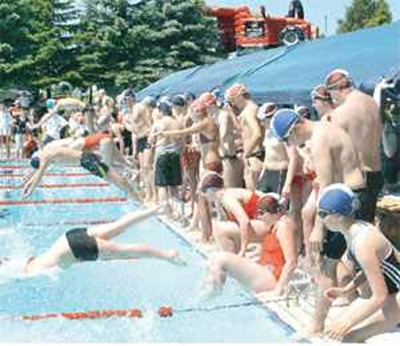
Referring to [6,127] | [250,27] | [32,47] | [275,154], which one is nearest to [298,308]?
[275,154]

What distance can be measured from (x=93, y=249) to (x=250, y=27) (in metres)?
21.3

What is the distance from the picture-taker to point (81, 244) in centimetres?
642

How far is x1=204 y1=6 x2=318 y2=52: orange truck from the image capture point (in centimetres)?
2583

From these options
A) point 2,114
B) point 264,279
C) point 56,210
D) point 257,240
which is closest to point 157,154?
point 56,210

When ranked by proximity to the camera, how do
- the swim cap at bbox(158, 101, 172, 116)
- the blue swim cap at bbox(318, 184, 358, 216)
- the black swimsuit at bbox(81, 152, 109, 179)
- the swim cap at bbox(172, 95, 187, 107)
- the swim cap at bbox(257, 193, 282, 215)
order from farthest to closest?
the black swimsuit at bbox(81, 152, 109, 179) → the swim cap at bbox(172, 95, 187, 107) → the swim cap at bbox(158, 101, 172, 116) → the swim cap at bbox(257, 193, 282, 215) → the blue swim cap at bbox(318, 184, 358, 216)

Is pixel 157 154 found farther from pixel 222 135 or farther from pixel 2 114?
pixel 2 114

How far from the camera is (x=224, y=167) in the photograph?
29.3 ft

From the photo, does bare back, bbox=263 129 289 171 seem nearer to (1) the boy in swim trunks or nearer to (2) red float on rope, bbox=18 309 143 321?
(2) red float on rope, bbox=18 309 143 321

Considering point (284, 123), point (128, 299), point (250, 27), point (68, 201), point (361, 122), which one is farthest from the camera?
point (250, 27)

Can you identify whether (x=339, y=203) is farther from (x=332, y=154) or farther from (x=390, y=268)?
(x=332, y=154)

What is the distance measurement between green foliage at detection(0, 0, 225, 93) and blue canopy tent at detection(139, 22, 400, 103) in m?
17.6

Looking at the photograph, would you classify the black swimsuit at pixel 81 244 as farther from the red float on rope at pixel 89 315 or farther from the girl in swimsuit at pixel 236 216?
the girl in swimsuit at pixel 236 216

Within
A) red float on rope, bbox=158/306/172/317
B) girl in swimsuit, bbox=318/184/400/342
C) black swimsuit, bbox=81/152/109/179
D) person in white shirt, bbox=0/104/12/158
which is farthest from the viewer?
person in white shirt, bbox=0/104/12/158

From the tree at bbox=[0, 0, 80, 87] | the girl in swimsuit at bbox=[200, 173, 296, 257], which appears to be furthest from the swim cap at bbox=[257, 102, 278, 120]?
the tree at bbox=[0, 0, 80, 87]
